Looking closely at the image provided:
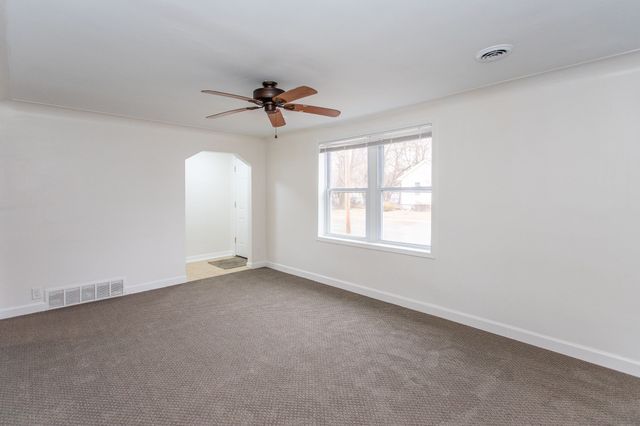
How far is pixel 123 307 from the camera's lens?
3.89m

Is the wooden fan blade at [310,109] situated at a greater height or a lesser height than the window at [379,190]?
greater

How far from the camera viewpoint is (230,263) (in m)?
6.26

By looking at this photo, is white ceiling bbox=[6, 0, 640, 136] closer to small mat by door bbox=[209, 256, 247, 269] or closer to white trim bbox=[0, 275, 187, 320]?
white trim bbox=[0, 275, 187, 320]

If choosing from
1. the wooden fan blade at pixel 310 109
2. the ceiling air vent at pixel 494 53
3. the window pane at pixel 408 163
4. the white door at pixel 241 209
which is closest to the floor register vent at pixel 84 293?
the white door at pixel 241 209

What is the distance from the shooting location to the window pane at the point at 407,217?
3807mm

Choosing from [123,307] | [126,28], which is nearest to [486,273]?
[126,28]

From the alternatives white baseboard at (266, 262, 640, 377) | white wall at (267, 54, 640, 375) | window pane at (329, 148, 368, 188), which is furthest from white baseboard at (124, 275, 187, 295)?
white wall at (267, 54, 640, 375)

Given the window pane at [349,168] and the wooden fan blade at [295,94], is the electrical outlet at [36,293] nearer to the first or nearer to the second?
the wooden fan blade at [295,94]

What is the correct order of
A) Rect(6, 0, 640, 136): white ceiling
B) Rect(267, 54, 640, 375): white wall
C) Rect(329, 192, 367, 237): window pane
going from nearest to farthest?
Rect(6, 0, 640, 136): white ceiling, Rect(267, 54, 640, 375): white wall, Rect(329, 192, 367, 237): window pane

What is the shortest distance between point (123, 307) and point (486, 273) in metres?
4.09

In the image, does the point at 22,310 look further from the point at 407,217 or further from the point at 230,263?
the point at 407,217

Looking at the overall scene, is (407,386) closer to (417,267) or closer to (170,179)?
(417,267)

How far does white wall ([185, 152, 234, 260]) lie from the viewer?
645 centimetres

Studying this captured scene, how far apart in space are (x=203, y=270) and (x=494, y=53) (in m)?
5.18
